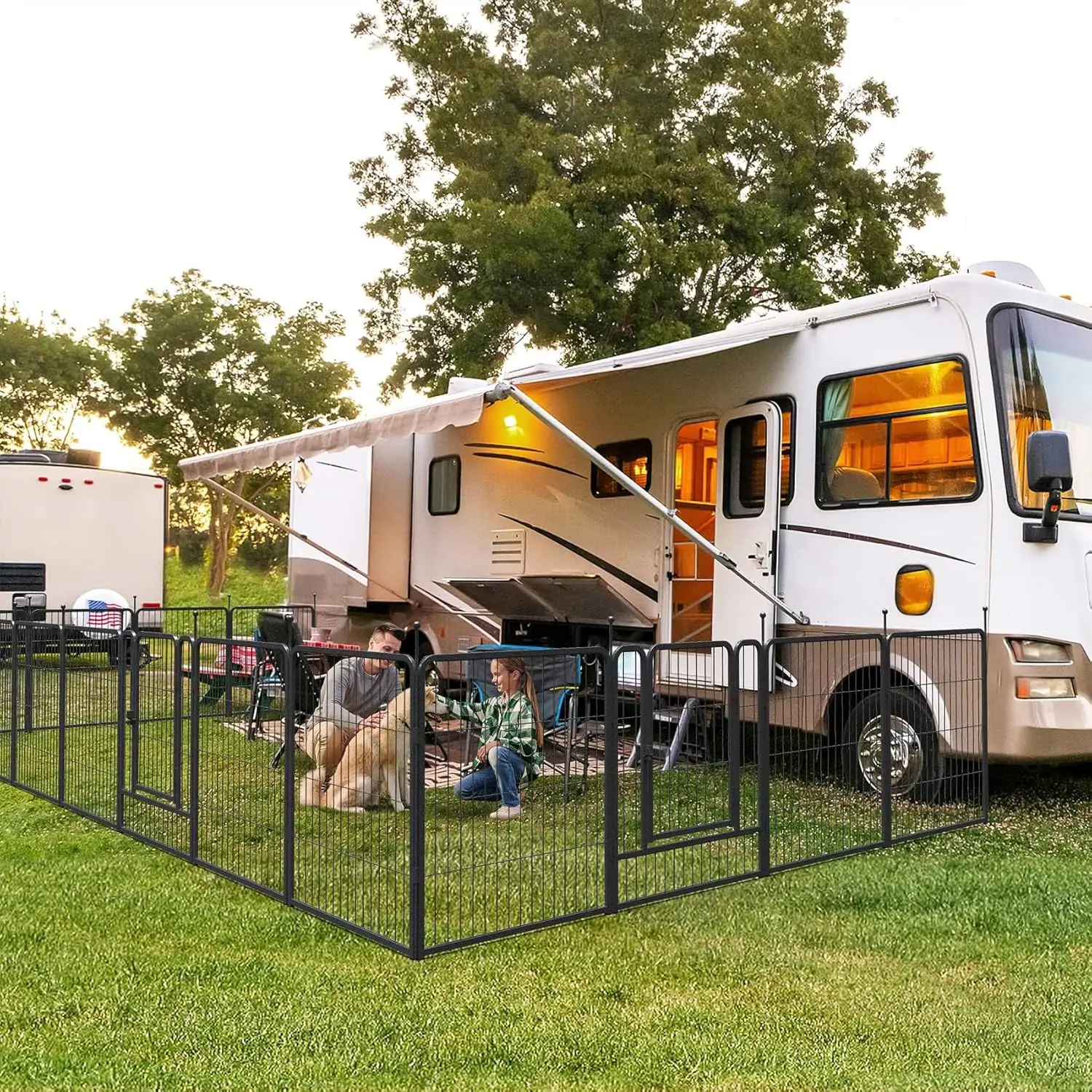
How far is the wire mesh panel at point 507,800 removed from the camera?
4613mm

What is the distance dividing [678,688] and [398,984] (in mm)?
2098

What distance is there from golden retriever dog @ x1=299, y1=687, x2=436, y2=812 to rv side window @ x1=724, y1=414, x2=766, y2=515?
341 centimetres

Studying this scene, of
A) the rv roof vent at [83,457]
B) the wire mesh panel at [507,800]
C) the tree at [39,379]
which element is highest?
the tree at [39,379]

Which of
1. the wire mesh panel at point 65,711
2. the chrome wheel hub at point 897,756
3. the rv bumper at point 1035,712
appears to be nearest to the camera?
the rv bumper at point 1035,712

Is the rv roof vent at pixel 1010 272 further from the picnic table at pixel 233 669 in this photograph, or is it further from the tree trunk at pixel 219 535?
the tree trunk at pixel 219 535

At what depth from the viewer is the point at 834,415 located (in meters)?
7.29

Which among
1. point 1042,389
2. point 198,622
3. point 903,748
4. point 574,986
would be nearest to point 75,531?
point 198,622

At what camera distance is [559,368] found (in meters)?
8.46

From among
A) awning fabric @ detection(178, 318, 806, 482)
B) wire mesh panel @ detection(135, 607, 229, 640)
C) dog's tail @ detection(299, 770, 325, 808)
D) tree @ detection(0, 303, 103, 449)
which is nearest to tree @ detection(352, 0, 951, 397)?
wire mesh panel @ detection(135, 607, 229, 640)

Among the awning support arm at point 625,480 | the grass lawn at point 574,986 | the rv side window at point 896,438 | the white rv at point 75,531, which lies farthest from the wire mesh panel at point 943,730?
the white rv at point 75,531

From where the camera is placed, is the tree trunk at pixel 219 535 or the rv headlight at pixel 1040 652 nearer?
the rv headlight at pixel 1040 652

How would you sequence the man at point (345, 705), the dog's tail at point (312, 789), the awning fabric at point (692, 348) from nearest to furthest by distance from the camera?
the man at point (345, 705) → the dog's tail at point (312, 789) → the awning fabric at point (692, 348)

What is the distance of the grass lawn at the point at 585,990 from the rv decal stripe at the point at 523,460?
4.48m

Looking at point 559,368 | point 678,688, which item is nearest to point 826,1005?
point 678,688
